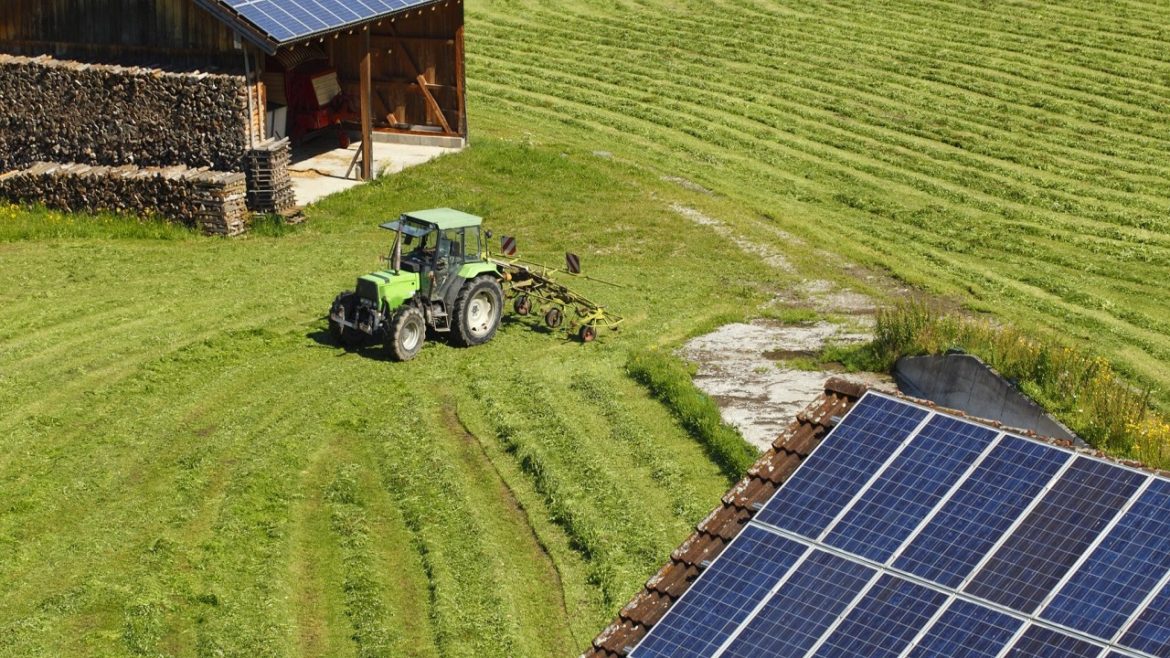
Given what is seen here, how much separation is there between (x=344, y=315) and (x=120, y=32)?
10.2 m

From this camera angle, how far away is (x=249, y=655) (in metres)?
14.3

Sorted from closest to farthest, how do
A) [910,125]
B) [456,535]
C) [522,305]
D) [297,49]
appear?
[456,535] < [522,305] < [297,49] < [910,125]

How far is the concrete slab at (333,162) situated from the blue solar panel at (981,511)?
20.6 meters

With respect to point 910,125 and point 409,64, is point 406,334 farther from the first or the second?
point 910,125

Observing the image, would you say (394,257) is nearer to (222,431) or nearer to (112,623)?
(222,431)

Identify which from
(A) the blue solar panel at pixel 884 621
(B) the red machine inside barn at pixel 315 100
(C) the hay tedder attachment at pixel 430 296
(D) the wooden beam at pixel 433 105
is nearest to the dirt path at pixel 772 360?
(C) the hay tedder attachment at pixel 430 296

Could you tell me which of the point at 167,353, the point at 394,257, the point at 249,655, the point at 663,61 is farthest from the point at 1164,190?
the point at 249,655

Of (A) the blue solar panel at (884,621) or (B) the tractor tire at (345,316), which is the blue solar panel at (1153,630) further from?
(B) the tractor tire at (345,316)

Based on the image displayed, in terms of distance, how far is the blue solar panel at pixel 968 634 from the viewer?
938 centimetres

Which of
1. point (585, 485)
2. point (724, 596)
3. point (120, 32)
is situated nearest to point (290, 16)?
point (120, 32)

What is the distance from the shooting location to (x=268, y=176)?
91.2ft

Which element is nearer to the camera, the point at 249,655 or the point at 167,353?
the point at 249,655

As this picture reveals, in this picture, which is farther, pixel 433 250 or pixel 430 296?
pixel 433 250

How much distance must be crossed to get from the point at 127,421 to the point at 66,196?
34.0ft
